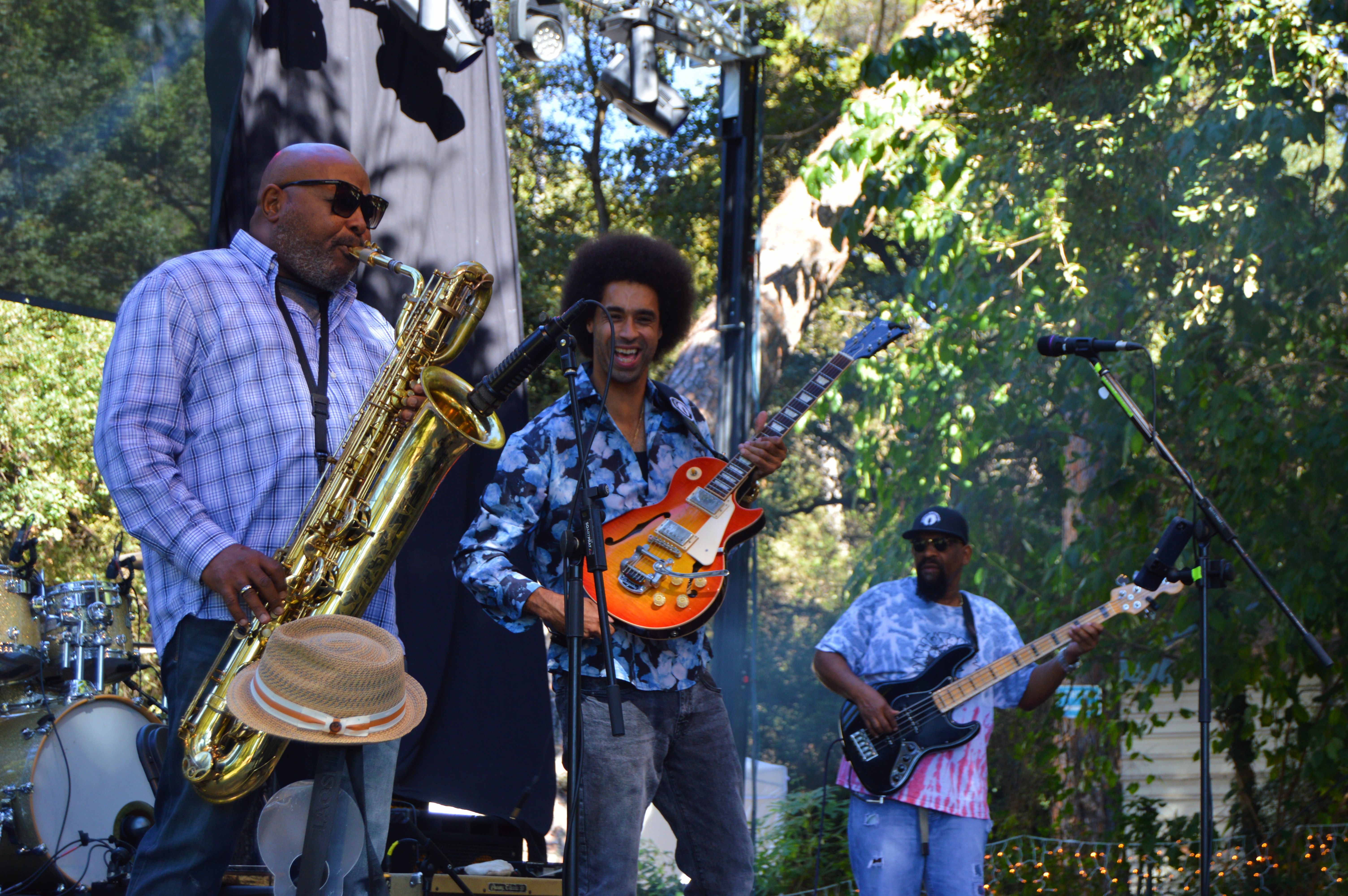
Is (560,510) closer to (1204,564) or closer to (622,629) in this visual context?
(622,629)

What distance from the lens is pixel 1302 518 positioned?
548 centimetres

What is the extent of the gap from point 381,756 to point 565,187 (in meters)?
13.5

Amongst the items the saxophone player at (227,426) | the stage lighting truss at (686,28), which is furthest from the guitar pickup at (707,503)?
the stage lighting truss at (686,28)

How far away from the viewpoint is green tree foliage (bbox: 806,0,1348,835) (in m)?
5.64

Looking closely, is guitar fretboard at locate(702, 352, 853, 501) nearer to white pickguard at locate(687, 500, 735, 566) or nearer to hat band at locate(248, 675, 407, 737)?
white pickguard at locate(687, 500, 735, 566)

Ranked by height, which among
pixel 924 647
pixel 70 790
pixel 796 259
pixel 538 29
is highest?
pixel 538 29

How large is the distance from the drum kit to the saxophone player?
2.06 metres

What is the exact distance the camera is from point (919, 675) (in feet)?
14.3

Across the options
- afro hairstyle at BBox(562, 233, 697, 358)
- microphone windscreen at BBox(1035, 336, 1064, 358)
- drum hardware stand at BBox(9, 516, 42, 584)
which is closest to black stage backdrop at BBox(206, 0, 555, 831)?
afro hairstyle at BBox(562, 233, 697, 358)

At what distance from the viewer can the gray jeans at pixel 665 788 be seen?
2686mm

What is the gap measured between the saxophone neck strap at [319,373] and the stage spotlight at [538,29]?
3.49 m

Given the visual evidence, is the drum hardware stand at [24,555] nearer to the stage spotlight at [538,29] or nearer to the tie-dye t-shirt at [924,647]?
the stage spotlight at [538,29]

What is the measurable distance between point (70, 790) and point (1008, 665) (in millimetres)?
3829

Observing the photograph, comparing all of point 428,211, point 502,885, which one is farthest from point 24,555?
point 502,885
